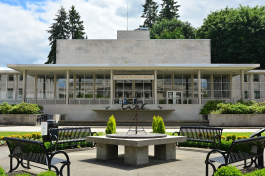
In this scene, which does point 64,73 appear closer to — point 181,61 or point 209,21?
point 181,61

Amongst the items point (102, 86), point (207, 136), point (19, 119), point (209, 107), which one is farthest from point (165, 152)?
point (102, 86)

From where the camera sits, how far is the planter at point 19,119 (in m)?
23.8

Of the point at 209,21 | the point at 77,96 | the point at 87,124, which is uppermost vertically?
the point at 209,21

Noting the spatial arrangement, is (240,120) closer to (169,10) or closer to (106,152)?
(106,152)

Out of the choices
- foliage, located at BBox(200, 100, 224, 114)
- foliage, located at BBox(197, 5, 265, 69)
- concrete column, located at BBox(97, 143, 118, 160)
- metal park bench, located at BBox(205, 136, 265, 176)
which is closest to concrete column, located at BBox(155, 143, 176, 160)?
concrete column, located at BBox(97, 143, 118, 160)

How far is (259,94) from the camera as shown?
40.0 metres

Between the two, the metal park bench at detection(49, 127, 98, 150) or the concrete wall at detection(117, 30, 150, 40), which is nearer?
the metal park bench at detection(49, 127, 98, 150)

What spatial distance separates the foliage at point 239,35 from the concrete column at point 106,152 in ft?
136

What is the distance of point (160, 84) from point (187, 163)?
2753cm

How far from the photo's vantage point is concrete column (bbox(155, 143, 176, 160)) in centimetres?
885

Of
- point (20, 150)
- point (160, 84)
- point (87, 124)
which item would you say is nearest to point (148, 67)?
point (160, 84)

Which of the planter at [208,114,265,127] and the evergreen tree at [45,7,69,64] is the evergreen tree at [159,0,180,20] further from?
the planter at [208,114,265,127]

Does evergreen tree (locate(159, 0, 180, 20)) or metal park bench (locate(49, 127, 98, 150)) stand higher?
evergreen tree (locate(159, 0, 180, 20))

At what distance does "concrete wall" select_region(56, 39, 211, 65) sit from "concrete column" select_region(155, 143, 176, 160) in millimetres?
27826
